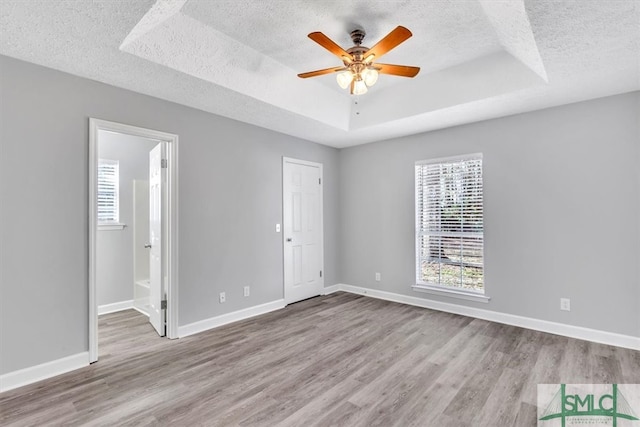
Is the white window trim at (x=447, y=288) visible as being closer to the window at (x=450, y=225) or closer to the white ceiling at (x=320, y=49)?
the window at (x=450, y=225)

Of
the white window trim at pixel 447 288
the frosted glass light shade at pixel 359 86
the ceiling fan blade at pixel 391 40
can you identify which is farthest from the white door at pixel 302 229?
the ceiling fan blade at pixel 391 40

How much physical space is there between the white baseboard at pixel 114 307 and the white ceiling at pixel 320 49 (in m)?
2.96

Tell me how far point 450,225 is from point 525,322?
1403mm

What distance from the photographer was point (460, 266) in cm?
424

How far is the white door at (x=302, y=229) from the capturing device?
15.3 ft

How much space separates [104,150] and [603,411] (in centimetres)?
575

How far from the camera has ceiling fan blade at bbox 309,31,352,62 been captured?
85.1 inches

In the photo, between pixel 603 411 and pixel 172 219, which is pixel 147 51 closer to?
pixel 172 219

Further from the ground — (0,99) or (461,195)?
(0,99)

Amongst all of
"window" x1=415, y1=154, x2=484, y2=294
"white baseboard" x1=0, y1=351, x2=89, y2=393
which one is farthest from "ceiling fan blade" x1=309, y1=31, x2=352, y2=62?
"white baseboard" x1=0, y1=351, x2=89, y2=393

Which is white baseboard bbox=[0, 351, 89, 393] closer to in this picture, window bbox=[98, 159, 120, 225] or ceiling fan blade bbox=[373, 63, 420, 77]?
window bbox=[98, 159, 120, 225]

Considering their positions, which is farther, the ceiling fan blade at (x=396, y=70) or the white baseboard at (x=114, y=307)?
the white baseboard at (x=114, y=307)

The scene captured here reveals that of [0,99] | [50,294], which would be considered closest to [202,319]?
[50,294]

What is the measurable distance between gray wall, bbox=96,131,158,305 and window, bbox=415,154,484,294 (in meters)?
3.86
